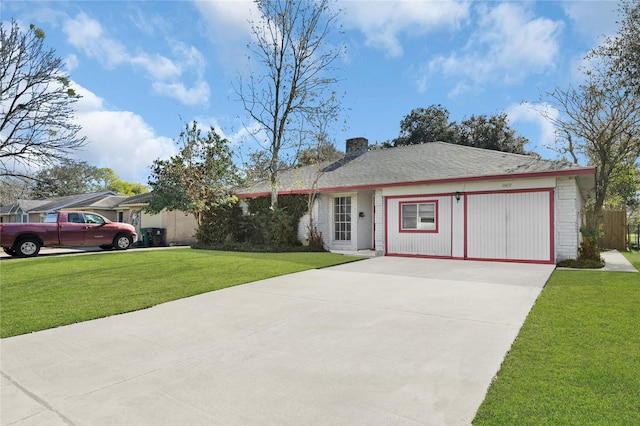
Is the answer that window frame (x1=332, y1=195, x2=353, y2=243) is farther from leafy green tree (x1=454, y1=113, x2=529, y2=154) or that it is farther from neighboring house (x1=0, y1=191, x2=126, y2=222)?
neighboring house (x1=0, y1=191, x2=126, y2=222)

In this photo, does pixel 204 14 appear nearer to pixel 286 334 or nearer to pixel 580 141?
pixel 286 334

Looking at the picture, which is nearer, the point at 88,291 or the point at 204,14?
the point at 88,291

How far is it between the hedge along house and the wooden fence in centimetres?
596

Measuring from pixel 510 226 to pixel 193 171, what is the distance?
14.6 meters

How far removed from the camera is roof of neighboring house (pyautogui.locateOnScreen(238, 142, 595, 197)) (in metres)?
10.6

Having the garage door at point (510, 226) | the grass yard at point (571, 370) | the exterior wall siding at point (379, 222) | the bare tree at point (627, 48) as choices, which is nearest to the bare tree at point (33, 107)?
the exterior wall siding at point (379, 222)

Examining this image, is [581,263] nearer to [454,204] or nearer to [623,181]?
[454,204]

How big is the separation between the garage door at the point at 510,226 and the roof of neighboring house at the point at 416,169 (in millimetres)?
724

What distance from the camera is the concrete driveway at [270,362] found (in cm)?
243

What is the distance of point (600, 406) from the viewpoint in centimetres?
238

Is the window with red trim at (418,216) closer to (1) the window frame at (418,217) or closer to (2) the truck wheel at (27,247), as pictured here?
(1) the window frame at (418,217)

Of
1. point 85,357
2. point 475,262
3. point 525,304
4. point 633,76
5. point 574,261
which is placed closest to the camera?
point 85,357

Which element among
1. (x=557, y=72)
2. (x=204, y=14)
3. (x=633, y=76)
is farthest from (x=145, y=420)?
(x=557, y=72)

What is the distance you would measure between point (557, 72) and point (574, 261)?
9318 mm
